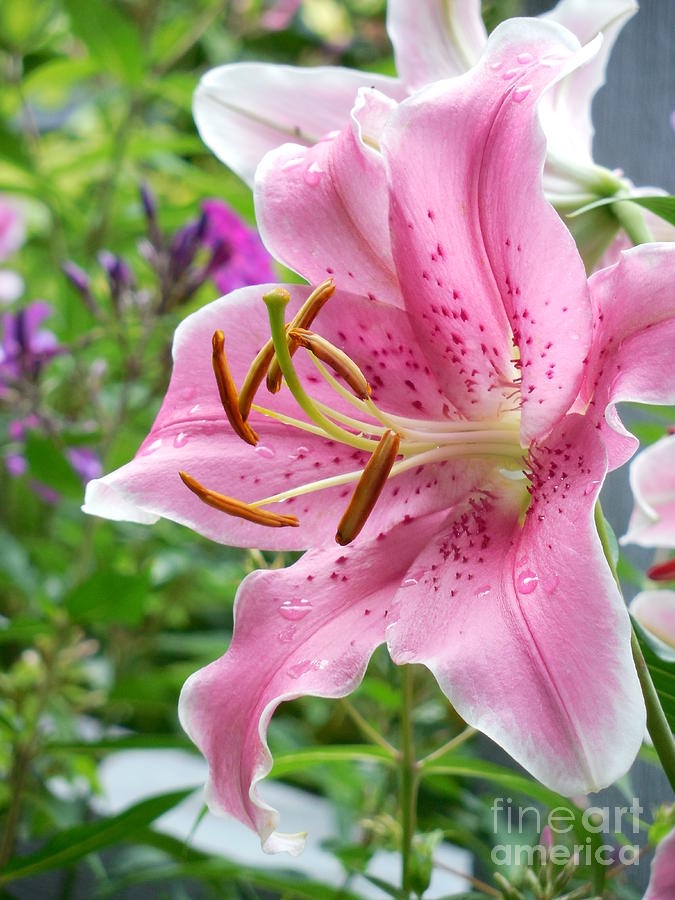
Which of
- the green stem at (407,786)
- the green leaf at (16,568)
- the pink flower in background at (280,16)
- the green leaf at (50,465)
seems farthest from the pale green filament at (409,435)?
the pink flower in background at (280,16)

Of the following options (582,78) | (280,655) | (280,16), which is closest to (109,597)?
(280,655)

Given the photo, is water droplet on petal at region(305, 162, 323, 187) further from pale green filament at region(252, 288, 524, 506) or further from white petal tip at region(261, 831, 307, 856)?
white petal tip at region(261, 831, 307, 856)

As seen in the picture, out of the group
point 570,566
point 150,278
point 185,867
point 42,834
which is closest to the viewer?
point 570,566

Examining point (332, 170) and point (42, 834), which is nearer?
point (332, 170)

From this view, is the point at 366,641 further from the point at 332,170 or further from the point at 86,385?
the point at 86,385

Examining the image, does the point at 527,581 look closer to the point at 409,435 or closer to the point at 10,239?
the point at 409,435

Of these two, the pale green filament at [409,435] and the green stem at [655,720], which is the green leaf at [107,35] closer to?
the pale green filament at [409,435]

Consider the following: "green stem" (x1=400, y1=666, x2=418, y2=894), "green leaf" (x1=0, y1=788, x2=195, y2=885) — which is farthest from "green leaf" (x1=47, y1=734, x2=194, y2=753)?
"green stem" (x1=400, y1=666, x2=418, y2=894)

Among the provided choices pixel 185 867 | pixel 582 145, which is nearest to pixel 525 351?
pixel 582 145
